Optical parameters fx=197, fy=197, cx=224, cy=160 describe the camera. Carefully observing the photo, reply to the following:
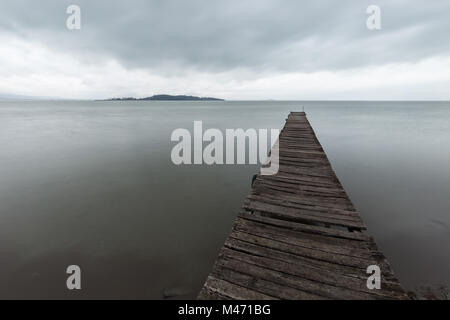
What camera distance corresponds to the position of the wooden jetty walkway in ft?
8.89

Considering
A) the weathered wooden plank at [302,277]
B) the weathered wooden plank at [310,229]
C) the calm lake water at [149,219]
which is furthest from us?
the calm lake water at [149,219]

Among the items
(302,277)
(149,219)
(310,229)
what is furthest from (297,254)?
(149,219)

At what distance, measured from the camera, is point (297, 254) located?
3.33m

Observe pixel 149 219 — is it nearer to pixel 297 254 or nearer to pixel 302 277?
pixel 297 254

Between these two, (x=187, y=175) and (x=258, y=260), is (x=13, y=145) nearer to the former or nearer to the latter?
(x=187, y=175)

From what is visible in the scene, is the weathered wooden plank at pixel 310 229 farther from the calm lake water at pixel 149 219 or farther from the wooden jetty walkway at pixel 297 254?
the calm lake water at pixel 149 219

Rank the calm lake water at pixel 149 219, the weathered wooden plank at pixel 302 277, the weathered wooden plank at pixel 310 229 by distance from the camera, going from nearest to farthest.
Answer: the weathered wooden plank at pixel 302 277
the weathered wooden plank at pixel 310 229
the calm lake water at pixel 149 219

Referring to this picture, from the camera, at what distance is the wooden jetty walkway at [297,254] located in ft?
8.89

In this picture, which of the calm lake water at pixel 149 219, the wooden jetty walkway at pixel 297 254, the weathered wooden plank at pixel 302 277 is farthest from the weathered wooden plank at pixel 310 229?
the calm lake water at pixel 149 219

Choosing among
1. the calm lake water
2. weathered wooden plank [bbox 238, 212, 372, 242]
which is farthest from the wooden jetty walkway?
the calm lake water

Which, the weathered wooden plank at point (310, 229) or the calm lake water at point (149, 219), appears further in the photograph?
the calm lake water at point (149, 219)

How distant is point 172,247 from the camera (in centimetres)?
581
